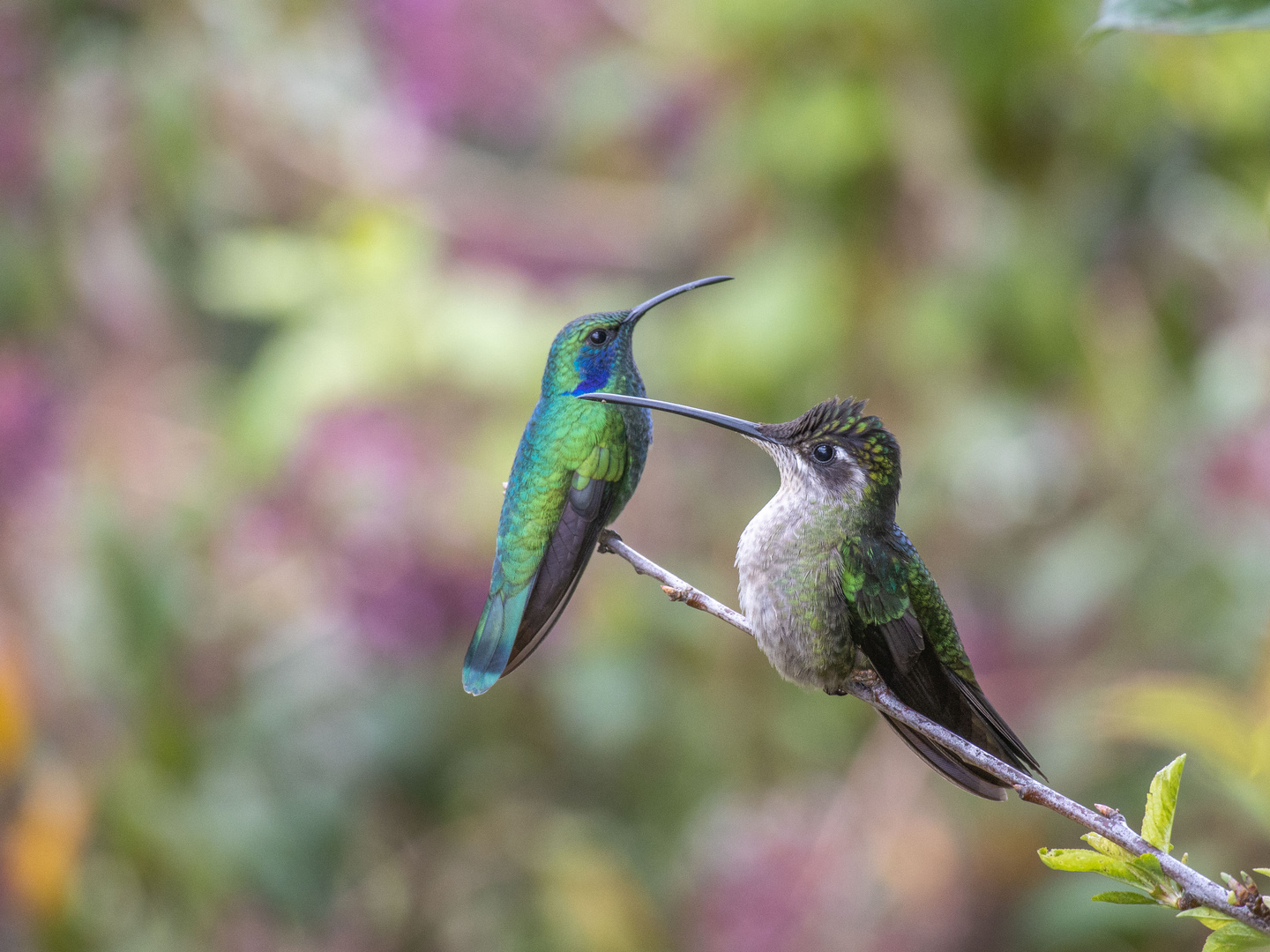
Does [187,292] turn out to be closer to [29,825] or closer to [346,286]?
[346,286]

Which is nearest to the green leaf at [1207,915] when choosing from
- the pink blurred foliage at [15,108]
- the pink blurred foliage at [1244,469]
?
the pink blurred foliage at [1244,469]

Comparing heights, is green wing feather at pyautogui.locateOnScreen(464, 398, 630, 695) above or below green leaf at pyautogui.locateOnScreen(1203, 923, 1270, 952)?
below

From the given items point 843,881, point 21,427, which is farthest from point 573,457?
point 21,427

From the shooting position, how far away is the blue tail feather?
2.47 ft

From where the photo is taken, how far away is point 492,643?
0.80 meters

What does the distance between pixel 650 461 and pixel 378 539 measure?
27.4 inches

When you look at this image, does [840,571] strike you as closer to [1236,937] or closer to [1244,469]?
[1236,937]

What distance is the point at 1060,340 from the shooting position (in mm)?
2768

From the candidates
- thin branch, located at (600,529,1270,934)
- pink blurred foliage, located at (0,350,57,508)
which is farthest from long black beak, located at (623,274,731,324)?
pink blurred foliage, located at (0,350,57,508)

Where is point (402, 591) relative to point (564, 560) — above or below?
below

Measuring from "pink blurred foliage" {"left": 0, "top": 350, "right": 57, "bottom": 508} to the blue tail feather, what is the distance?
2735 millimetres

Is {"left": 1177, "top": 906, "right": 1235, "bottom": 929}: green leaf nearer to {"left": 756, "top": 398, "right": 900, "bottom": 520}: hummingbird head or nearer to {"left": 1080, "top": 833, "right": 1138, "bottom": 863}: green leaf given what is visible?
{"left": 1080, "top": 833, "right": 1138, "bottom": 863}: green leaf

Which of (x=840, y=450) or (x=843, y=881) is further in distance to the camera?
(x=843, y=881)

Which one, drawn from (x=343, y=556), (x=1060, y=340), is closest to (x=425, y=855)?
(x=343, y=556)
